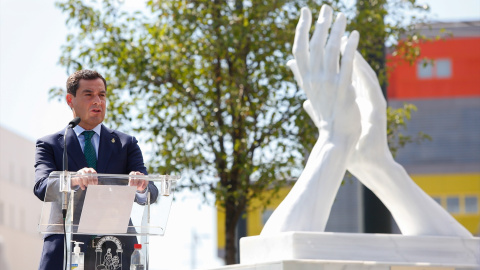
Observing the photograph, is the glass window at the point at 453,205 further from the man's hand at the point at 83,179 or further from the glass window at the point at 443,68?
the man's hand at the point at 83,179

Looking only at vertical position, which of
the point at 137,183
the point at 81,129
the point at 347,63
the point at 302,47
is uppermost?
the point at 302,47

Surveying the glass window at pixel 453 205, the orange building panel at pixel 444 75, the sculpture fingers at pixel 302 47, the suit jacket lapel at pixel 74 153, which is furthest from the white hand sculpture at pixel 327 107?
the glass window at pixel 453 205

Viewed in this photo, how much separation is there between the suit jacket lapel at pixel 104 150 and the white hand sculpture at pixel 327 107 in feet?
7.20

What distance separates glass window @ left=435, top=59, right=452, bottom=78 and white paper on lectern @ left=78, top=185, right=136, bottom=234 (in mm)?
29248

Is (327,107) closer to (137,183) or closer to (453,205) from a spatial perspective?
(137,183)

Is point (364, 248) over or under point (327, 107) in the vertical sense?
under

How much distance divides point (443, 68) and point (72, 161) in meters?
30.2

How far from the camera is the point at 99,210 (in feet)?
13.6

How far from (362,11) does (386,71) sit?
784 mm

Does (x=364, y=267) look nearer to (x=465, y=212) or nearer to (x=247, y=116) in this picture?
(x=247, y=116)

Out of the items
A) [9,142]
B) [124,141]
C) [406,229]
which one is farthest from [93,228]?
[9,142]

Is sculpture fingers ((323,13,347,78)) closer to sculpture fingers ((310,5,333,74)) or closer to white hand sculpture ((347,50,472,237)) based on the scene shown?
sculpture fingers ((310,5,333,74))

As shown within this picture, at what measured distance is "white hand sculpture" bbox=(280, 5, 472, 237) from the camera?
6629mm

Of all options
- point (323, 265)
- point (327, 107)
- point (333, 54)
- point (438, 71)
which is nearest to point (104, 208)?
point (323, 265)
